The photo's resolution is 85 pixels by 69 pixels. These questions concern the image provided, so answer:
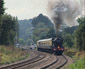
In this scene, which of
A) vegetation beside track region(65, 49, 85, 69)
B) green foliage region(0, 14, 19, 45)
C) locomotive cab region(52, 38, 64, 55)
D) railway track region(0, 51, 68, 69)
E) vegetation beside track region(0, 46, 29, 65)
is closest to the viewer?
vegetation beside track region(65, 49, 85, 69)

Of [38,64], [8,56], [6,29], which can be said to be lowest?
[38,64]

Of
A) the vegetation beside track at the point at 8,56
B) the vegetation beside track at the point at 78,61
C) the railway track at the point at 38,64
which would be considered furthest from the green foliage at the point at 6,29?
the railway track at the point at 38,64

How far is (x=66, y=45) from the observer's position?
74.0m

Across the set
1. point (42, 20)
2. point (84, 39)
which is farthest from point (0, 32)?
point (42, 20)

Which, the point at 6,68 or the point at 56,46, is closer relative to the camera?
the point at 6,68

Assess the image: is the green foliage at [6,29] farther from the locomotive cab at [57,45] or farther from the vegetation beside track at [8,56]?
the locomotive cab at [57,45]

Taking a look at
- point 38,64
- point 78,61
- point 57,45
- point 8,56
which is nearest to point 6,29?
point 57,45

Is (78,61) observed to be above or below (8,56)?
below

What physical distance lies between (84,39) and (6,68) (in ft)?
77.9

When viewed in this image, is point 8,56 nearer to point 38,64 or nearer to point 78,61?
point 38,64

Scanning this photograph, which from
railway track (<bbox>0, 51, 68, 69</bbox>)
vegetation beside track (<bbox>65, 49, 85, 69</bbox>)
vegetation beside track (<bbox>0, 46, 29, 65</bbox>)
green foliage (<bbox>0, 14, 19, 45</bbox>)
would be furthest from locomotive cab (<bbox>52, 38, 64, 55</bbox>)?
green foliage (<bbox>0, 14, 19, 45</bbox>)

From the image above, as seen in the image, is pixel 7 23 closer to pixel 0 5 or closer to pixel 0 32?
pixel 0 32

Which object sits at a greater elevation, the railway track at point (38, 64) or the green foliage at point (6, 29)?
the green foliage at point (6, 29)

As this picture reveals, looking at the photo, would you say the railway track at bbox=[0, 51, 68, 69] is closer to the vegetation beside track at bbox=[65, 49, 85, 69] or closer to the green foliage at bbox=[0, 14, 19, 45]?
the vegetation beside track at bbox=[65, 49, 85, 69]
